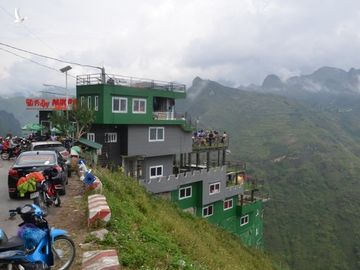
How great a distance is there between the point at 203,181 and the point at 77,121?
592 inches

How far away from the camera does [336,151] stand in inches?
7156

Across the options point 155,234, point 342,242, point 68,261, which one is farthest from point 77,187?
point 342,242

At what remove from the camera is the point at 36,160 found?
46.9ft

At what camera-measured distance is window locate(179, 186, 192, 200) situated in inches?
1484

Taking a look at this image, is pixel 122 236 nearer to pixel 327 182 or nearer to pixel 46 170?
pixel 46 170

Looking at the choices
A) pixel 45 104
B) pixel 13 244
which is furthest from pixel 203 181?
pixel 13 244

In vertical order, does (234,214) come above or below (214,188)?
below

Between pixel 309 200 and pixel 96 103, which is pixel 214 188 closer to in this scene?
pixel 96 103

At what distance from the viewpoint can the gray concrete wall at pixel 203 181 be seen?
3462cm

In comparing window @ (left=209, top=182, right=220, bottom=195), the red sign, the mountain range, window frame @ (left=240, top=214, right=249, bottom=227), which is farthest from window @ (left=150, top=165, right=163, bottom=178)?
window frame @ (left=240, top=214, right=249, bottom=227)

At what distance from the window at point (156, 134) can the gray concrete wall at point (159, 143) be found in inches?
12.4

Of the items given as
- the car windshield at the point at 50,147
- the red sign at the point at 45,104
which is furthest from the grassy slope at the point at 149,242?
the red sign at the point at 45,104

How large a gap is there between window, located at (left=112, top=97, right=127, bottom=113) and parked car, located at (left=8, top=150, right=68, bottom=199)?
710 inches

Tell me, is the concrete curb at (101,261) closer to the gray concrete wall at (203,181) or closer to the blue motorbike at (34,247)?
the blue motorbike at (34,247)
